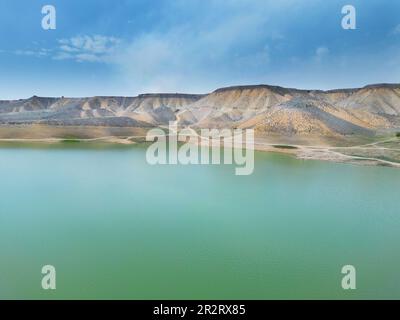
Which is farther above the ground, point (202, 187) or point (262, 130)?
point (262, 130)

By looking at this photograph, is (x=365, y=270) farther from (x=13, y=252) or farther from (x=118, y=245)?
(x=13, y=252)

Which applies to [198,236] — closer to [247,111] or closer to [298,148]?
[298,148]

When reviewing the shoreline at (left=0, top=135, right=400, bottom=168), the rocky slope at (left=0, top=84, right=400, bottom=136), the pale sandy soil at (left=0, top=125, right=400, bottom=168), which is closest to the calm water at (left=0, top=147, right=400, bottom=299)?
the shoreline at (left=0, top=135, right=400, bottom=168)

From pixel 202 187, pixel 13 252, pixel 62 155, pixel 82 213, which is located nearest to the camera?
pixel 13 252

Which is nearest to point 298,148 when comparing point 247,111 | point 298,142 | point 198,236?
point 298,142
